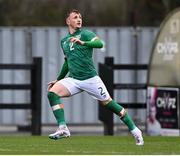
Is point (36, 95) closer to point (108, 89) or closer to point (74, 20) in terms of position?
point (108, 89)

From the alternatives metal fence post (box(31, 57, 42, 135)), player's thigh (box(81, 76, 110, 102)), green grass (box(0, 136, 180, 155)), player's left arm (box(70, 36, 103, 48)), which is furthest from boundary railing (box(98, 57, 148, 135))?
player's left arm (box(70, 36, 103, 48))

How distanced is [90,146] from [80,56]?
1.36m

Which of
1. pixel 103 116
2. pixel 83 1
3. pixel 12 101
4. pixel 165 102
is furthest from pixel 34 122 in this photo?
pixel 83 1

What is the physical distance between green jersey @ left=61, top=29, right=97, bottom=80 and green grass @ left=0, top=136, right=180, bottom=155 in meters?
1.09

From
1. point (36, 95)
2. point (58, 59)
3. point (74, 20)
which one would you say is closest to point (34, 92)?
point (36, 95)

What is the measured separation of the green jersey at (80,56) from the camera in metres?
15.0

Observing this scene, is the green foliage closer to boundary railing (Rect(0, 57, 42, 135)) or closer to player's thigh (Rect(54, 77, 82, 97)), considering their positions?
boundary railing (Rect(0, 57, 42, 135))

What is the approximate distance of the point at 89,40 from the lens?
14.9m

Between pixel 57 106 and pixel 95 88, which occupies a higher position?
pixel 95 88

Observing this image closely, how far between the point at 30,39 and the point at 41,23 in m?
13.1

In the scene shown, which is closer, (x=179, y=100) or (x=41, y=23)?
(x=179, y=100)

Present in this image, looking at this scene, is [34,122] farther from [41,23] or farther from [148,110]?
[41,23]

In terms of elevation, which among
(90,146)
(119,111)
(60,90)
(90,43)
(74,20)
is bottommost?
(90,146)

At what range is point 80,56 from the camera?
1496 centimetres
